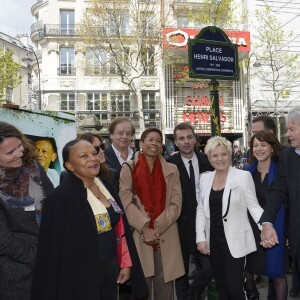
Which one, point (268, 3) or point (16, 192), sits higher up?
point (268, 3)

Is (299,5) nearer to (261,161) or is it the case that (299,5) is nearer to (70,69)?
(70,69)

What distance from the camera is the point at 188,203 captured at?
4.05 metres

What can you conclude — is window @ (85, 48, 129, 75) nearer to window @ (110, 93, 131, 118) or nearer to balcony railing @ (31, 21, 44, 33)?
window @ (110, 93, 131, 118)

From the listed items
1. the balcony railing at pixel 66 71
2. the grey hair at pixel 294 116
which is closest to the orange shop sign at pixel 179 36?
the balcony railing at pixel 66 71

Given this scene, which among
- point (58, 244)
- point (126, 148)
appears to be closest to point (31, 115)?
point (126, 148)

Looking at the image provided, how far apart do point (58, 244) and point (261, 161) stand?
234 cm

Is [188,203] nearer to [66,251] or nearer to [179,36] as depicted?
[66,251]

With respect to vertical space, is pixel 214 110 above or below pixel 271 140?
above

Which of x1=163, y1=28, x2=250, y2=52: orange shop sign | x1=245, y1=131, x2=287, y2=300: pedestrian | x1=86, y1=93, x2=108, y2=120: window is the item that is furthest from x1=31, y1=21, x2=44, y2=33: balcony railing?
x1=245, y1=131, x2=287, y2=300: pedestrian

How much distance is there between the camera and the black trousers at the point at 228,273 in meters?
3.35

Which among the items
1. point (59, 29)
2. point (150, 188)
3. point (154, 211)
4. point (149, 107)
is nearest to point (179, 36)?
point (149, 107)

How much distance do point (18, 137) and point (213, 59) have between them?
3.12 metres

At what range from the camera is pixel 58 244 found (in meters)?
2.51

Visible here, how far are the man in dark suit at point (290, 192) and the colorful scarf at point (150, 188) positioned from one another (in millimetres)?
997
